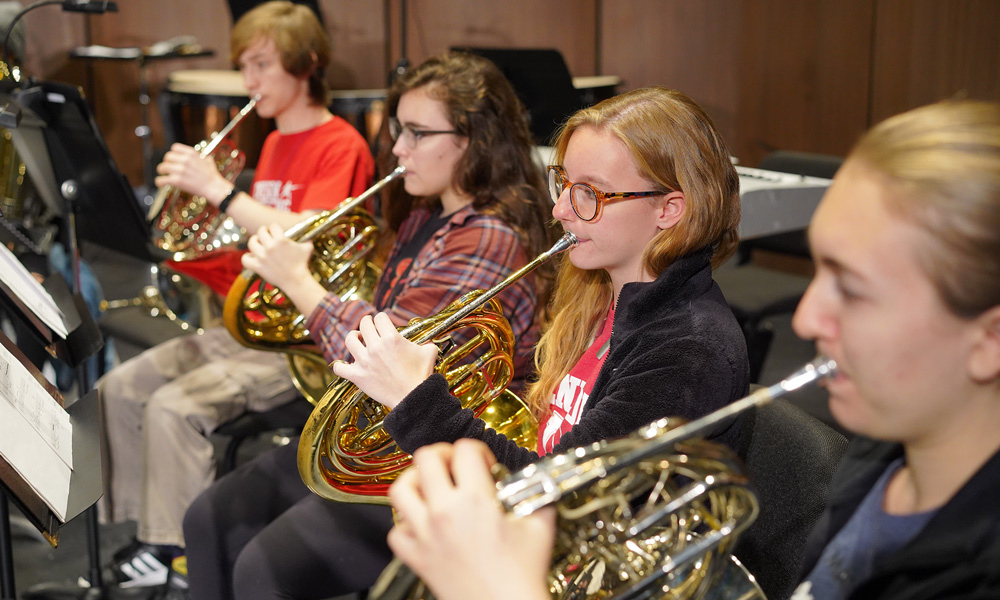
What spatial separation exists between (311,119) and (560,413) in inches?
62.8

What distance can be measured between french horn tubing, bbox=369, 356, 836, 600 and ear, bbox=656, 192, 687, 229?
537 mm

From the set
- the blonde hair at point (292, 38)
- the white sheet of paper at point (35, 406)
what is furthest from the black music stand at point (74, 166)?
the white sheet of paper at point (35, 406)

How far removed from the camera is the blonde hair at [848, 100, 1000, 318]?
0.75m

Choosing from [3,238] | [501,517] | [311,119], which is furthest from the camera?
[311,119]

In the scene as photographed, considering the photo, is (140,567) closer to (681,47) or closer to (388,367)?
(388,367)

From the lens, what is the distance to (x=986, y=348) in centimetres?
77

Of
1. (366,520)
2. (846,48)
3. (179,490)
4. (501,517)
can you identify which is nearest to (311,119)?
(179,490)

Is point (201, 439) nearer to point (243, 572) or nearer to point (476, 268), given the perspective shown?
point (243, 572)

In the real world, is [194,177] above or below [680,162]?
below

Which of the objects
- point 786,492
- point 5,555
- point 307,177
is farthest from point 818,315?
point 307,177

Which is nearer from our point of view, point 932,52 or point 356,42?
point 932,52

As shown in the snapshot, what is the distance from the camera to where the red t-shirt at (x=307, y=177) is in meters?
2.47

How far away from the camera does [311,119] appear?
2.70 metres

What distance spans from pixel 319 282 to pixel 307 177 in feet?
1.80
